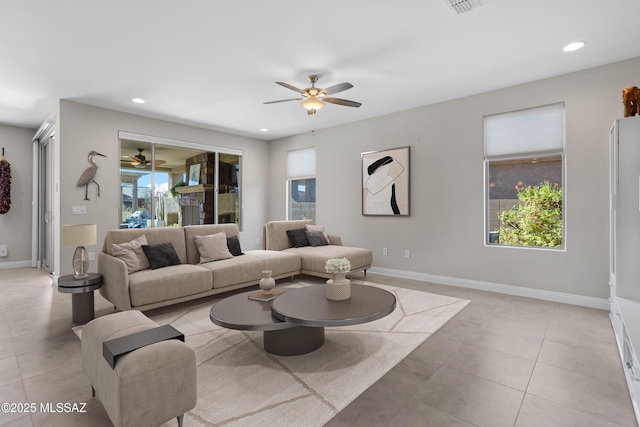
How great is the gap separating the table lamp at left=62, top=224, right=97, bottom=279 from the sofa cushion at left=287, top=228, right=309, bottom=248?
2859mm

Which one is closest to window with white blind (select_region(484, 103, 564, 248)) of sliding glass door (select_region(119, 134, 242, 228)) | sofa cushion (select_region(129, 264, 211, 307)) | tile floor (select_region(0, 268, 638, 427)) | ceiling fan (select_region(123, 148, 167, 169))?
tile floor (select_region(0, 268, 638, 427))

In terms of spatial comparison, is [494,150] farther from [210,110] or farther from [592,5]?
[210,110]

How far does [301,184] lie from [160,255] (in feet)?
12.2

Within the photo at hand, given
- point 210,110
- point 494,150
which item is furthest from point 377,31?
point 210,110

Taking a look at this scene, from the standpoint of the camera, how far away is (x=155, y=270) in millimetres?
3617

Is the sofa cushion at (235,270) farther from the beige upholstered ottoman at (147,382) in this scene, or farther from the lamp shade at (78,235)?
the beige upholstered ottoman at (147,382)

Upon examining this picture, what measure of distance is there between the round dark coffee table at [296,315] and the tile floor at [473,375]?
458mm

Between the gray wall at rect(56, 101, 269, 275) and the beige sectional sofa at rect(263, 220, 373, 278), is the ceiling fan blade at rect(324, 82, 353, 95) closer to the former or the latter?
the beige sectional sofa at rect(263, 220, 373, 278)

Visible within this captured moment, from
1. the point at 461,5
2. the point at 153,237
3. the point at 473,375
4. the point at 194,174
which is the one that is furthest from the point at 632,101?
the point at 194,174

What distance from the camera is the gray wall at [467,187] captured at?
366 centimetres

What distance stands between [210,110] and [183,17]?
104 inches

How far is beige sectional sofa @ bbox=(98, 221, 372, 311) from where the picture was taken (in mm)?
3262

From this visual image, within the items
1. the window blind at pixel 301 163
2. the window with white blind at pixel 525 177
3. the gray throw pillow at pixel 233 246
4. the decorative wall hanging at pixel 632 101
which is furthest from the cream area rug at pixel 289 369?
the window blind at pixel 301 163

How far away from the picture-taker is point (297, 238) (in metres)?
5.47
